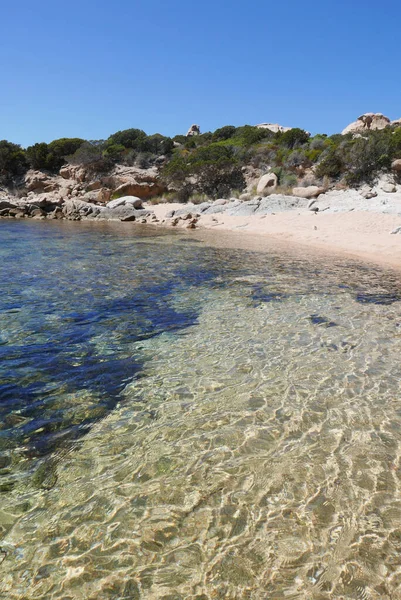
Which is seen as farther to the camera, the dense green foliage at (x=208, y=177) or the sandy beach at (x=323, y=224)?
the dense green foliage at (x=208, y=177)

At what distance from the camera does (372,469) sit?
295 centimetres

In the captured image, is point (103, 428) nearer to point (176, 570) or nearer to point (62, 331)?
point (176, 570)

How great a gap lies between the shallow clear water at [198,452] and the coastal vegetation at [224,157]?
2635 cm

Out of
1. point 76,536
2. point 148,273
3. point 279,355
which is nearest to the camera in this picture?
point 76,536

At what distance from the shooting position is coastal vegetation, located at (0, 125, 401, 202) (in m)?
28.9

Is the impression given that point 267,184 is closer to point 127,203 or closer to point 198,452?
point 127,203

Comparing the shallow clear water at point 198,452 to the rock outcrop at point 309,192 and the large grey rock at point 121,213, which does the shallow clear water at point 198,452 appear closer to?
the rock outcrop at point 309,192

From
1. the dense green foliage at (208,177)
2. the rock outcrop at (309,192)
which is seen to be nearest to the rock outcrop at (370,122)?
the dense green foliage at (208,177)

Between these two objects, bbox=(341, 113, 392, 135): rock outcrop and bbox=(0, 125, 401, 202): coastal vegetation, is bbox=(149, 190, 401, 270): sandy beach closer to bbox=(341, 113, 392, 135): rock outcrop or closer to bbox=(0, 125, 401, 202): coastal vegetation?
bbox=(0, 125, 401, 202): coastal vegetation

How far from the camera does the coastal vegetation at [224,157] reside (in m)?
28.9

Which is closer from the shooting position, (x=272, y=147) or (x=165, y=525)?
(x=165, y=525)

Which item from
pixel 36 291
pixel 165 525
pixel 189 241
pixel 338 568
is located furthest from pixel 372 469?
pixel 189 241

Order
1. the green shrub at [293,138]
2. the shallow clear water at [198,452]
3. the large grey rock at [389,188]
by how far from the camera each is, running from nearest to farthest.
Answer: the shallow clear water at [198,452]
the large grey rock at [389,188]
the green shrub at [293,138]

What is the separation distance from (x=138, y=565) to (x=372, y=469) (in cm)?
191
